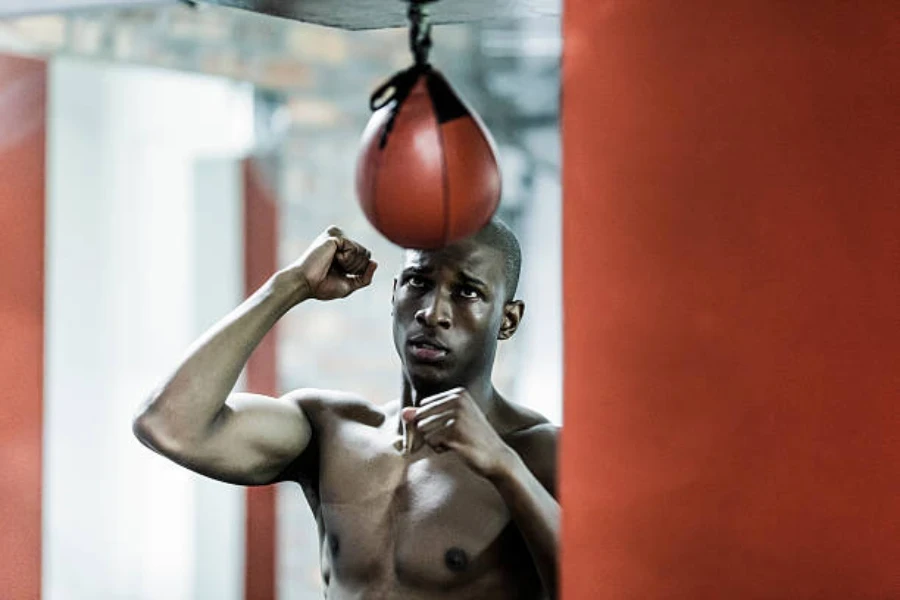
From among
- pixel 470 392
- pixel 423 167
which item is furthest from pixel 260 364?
pixel 423 167

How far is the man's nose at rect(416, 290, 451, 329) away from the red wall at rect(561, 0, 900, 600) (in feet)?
1.57

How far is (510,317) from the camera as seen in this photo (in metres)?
2.66

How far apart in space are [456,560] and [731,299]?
783mm

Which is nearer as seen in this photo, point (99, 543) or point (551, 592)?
point (551, 592)

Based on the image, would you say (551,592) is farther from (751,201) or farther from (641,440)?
(751,201)

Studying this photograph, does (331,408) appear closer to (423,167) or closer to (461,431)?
(461,431)

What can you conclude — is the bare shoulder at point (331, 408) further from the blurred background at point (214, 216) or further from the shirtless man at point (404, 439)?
the blurred background at point (214, 216)

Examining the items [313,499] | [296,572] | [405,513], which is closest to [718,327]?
[405,513]

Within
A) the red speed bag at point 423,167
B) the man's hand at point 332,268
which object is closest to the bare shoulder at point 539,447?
the man's hand at point 332,268

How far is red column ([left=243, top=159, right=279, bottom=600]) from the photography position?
13.0 feet

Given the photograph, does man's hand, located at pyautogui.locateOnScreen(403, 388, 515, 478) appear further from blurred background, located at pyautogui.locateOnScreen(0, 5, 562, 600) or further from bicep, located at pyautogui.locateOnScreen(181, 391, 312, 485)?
blurred background, located at pyautogui.locateOnScreen(0, 5, 562, 600)

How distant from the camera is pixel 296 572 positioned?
4.26m

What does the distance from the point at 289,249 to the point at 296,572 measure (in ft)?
3.05

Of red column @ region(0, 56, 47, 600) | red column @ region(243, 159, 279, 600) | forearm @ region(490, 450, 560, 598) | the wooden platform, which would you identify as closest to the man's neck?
forearm @ region(490, 450, 560, 598)
